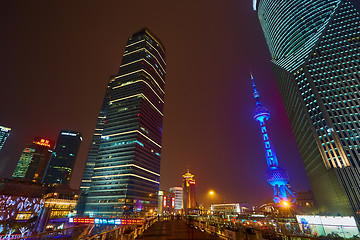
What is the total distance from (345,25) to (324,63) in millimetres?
30258

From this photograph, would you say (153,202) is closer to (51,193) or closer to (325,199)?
(51,193)

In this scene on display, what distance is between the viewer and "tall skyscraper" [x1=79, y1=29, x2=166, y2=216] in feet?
385

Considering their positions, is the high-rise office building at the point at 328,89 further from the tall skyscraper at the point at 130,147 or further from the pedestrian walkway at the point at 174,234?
the tall skyscraper at the point at 130,147

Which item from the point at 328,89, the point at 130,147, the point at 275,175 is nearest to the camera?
the point at 328,89

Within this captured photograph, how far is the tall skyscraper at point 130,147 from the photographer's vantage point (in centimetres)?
11731

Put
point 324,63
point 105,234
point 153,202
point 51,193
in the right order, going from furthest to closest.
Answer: point 153,202 < point 51,193 < point 324,63 < point 105,234

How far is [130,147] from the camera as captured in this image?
129 metres

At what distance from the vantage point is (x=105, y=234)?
10984 millimetres

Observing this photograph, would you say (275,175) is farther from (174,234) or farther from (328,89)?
(174,234)

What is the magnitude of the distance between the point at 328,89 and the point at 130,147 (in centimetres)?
11802

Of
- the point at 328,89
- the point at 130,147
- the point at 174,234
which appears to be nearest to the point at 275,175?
the point at 328,89

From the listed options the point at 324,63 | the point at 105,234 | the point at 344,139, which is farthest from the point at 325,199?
the point at 105,234

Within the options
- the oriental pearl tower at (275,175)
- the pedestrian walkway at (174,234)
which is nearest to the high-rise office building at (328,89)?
the oriental pearl tower at (275,175)

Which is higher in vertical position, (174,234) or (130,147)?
(130,147)
